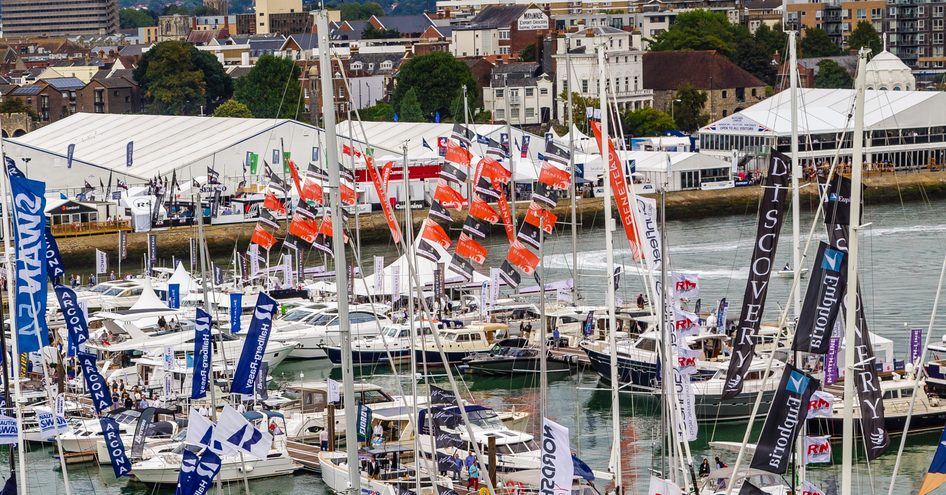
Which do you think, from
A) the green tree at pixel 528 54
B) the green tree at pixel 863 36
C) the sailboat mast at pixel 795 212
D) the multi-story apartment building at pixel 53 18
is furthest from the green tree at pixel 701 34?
the multi-story apartment building at pixel 53 18

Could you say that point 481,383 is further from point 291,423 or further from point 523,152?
point 523,152

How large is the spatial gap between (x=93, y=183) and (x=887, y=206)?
2747cm

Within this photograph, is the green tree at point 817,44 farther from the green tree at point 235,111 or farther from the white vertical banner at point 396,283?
the white vertical banner at point 396,283

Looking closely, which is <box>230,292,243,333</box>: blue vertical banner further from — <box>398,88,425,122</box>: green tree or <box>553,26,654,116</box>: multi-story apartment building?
<box>553,26,654,116</box>: multi-story apartment building

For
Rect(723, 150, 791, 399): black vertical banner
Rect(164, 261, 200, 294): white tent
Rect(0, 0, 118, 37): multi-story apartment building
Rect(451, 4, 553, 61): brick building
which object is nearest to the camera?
Rect(723, 150, 791, 399): black vertical banner

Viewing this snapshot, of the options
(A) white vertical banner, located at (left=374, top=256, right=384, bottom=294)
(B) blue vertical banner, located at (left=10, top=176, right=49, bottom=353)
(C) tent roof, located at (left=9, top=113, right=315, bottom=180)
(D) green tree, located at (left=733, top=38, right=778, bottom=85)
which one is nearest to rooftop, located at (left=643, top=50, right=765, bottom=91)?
(D) green tree, located at (left=733, top=38, right=778, bottom=85)

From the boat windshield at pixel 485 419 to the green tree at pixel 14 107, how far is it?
7818cm

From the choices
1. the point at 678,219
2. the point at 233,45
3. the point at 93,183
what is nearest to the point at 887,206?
the point at 678,219

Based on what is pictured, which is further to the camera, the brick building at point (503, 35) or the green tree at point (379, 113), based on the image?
the brick building at point (503, 35)

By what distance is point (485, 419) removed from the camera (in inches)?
984

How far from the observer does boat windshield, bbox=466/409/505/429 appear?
81.4ft

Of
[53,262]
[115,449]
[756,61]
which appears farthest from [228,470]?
[756,61]

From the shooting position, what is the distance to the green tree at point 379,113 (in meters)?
83.2

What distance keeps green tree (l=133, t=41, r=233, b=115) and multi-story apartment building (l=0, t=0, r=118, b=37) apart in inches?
3739
